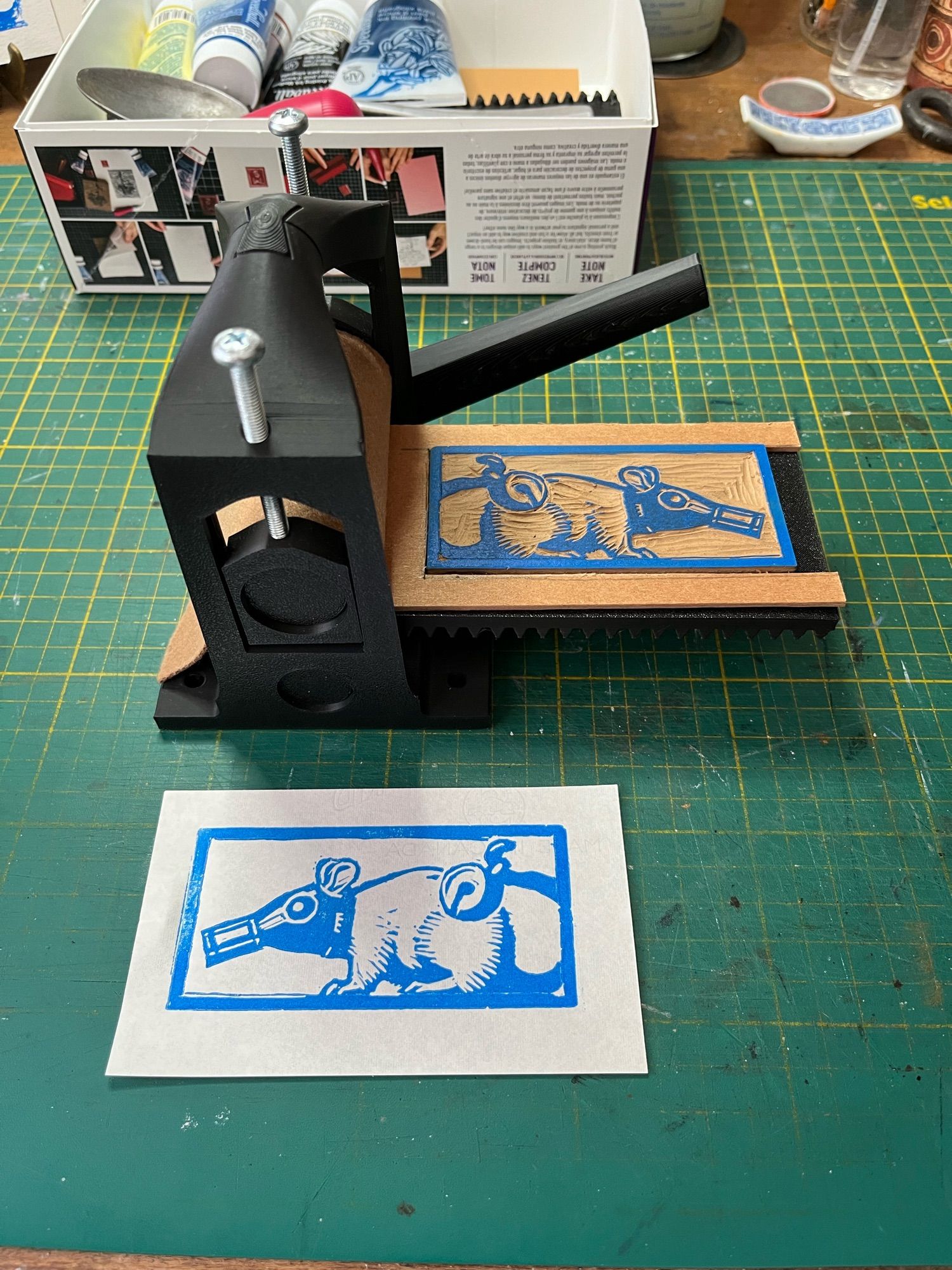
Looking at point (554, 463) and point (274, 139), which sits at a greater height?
point (274, 139)

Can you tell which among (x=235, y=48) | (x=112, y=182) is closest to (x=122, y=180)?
(x=112, y=182)

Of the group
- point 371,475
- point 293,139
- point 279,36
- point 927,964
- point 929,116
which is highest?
point 293,139

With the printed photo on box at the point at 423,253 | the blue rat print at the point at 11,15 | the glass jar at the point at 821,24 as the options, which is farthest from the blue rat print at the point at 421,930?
the glass jar at the point at 821,24

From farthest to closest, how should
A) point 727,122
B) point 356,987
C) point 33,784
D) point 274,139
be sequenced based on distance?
point 727,122 < point 274,139 < point 33,784 < point 356,987

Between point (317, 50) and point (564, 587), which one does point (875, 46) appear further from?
point (564, 587)

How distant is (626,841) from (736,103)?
148 centimetres

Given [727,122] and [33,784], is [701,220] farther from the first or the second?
[33,784]

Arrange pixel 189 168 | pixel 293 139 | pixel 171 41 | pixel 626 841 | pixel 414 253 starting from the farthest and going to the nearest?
pixel 171 41, pixel 414 253, pixel 189 168, pixel 626 841, pixel 293 139

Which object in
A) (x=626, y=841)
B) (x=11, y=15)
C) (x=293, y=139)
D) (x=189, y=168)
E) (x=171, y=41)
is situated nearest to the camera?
(x=293, y=139)

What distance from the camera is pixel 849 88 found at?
6.11 ft

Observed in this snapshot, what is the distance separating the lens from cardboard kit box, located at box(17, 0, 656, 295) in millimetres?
1403

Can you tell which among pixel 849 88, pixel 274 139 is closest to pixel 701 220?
pixel 849 88

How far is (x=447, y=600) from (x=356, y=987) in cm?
39

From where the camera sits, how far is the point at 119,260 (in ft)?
5.16
